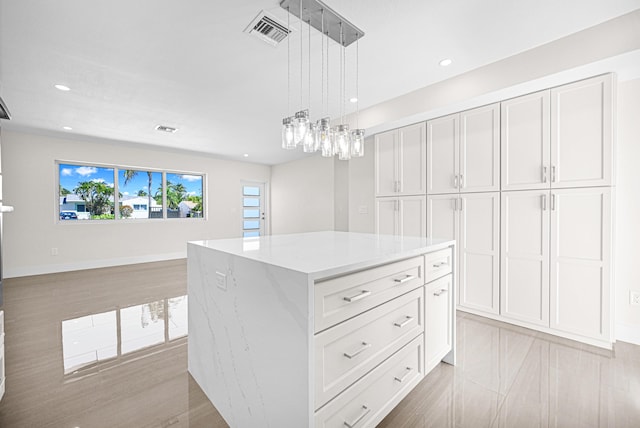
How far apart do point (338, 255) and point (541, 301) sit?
235cm

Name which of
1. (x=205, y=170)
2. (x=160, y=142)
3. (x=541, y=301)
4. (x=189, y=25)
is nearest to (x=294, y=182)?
(x=205, y=170)

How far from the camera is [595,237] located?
223cm

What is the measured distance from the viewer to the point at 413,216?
11.3ft

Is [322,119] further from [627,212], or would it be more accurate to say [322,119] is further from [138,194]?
[138,194]

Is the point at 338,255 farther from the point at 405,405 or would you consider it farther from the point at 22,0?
the point at 22,0

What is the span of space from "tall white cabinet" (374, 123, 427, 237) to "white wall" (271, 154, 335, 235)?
215 cm

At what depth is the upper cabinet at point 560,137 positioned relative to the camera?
7.16ft

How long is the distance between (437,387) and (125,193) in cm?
642

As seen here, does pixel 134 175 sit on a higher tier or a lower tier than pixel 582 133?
higher

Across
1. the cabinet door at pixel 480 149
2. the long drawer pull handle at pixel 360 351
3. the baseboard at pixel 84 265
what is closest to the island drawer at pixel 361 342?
the long drawer pull handle at pixel 360 351

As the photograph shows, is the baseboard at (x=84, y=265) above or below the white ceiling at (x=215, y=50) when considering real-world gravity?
below

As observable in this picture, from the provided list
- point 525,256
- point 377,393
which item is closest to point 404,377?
point 377,393

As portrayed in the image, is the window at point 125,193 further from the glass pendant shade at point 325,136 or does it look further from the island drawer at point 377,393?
the island drawer at point 377,393

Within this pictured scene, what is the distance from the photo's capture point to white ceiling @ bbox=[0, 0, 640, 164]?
185cm
